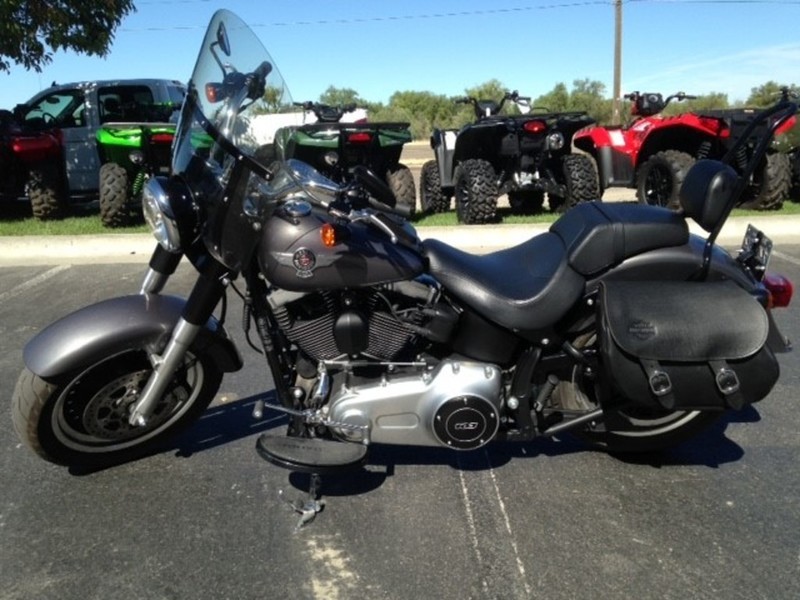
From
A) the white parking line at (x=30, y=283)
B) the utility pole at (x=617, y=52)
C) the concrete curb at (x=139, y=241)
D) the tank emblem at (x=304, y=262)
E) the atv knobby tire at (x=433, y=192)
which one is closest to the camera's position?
the tank emblem at (x=304, y=262)

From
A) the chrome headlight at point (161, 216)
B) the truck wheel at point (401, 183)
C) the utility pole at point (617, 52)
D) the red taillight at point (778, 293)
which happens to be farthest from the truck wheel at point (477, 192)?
the utility pole at point (617, 52)

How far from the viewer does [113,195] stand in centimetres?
866

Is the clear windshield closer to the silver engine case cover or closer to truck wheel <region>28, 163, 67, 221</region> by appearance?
the silver engine case cover

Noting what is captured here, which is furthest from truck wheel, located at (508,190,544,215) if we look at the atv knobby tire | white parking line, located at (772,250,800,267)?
white parking line, located at (772,250,800,267)

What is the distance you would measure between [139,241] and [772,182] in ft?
24.5

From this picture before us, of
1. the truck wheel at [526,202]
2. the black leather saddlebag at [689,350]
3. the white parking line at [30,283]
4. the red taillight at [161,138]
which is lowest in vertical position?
the truck wheel at [526,202]

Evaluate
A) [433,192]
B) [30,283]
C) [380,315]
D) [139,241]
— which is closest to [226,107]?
[380,315]

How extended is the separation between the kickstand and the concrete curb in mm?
5024

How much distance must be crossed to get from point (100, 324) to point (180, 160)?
724 mm

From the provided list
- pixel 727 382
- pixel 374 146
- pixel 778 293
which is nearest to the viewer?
pixel 727 382

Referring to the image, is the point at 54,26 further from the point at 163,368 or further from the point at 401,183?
the point at 163,368

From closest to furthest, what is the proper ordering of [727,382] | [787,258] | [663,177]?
[727,382], [787,258], [663,177]

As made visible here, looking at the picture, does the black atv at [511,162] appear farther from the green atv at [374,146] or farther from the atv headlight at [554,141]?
the green atv at [374,146]

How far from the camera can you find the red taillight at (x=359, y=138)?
823 centimetres
